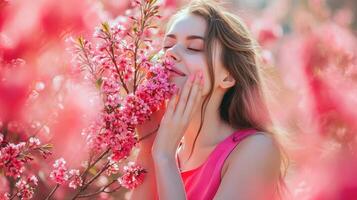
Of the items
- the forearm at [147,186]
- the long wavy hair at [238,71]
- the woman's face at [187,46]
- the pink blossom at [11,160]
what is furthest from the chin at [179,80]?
the pink blossom at [11,160]

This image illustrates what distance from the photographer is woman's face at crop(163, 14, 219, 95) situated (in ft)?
7.51

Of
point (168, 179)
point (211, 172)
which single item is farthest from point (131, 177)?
point (211, 172)

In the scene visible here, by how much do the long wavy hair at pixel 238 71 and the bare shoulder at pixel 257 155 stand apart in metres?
0.05

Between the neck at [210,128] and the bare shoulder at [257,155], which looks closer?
the bare shoulder at [257,155]

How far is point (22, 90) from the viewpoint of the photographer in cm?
232

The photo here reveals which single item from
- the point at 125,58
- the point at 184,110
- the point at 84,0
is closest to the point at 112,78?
the point at 125,58

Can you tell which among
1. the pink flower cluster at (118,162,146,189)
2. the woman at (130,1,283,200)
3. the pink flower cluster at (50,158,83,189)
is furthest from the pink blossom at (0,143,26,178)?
the woman at (130,1,283,200)

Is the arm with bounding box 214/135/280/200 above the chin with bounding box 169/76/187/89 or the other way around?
the other way around

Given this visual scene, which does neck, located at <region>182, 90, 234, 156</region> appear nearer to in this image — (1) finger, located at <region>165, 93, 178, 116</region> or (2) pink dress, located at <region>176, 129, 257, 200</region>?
(2) pink dress, located at <region>176, 129, 257, 200</region>

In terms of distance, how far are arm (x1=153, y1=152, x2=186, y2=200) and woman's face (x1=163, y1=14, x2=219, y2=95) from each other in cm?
20

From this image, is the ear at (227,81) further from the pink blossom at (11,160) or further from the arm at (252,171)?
the pink blossom at (11,160)

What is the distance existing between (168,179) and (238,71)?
1.35 ft

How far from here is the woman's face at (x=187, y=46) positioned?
2.29 meters

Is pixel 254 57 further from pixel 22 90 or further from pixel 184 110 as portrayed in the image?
pixel 22 90
